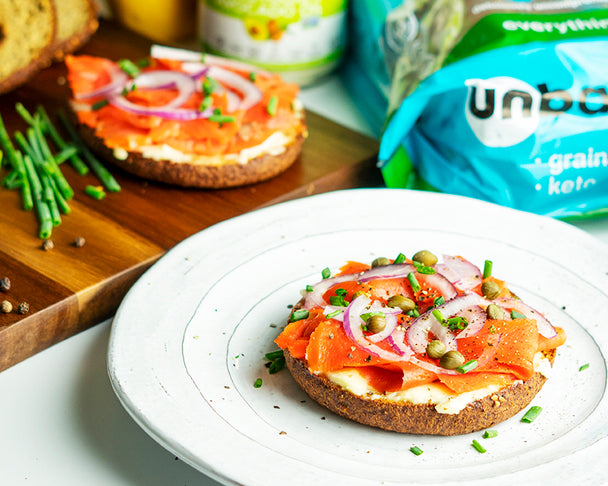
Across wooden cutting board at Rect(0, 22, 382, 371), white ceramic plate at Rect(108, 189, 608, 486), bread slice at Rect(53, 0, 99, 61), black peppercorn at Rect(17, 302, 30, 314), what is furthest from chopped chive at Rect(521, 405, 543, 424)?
bread slice at Rect(53, 0, 99, 61)

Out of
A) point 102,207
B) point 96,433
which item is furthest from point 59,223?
point 96,433

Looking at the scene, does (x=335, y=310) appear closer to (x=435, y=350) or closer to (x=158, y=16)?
(x=435, y=350)

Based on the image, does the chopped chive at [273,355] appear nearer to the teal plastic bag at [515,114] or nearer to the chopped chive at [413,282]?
the chopped chive at [413,282]

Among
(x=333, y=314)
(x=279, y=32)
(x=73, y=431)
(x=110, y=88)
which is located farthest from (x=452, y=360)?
(x=279, y=32)

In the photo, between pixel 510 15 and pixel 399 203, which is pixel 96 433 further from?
pixel 510 15

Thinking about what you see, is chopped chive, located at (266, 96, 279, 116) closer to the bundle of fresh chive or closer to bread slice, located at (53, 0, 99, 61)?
the bundle of fresh chive

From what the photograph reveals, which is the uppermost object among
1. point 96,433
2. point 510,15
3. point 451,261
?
point 510,15

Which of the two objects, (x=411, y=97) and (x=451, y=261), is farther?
(x=411, y=97)
